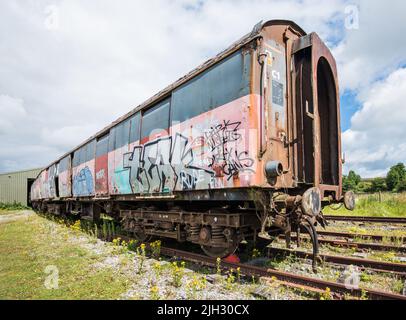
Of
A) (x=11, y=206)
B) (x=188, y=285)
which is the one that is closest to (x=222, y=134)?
(x=188, y=285)

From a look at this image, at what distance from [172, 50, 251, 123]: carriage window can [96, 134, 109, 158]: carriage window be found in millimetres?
4561

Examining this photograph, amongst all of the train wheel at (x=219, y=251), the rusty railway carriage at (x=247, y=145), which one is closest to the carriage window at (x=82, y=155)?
the rusty railway carriage at (x=247, y=145)

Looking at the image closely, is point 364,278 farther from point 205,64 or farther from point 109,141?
point 109,141

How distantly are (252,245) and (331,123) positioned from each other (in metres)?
3.23

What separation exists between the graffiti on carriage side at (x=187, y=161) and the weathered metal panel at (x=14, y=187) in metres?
36.9

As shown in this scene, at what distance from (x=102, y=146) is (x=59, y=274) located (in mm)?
5584

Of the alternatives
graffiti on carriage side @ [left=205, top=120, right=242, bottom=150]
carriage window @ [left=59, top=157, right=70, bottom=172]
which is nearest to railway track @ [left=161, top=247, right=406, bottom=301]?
graffiti on carriage side @ [left=205, top=120, right=242, bottom=150]

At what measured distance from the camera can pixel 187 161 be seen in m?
5.56

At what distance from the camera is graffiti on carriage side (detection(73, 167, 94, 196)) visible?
1110 centimetres

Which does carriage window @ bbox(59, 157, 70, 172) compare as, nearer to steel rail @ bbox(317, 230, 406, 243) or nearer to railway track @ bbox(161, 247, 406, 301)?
railway track @ bbox(161, 247, 406, 301)

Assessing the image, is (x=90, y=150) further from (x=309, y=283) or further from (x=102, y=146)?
(x=309, y=283)

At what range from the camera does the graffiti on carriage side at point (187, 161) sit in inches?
183

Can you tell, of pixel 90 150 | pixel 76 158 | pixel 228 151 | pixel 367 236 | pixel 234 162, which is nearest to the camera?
pixel 234 162
